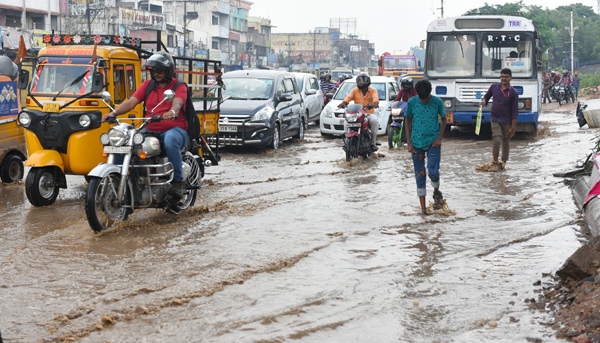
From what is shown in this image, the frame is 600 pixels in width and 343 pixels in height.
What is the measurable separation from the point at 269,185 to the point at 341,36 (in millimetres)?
132438

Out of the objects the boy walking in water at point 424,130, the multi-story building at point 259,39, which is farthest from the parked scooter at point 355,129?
the multi-story building at point 259,39

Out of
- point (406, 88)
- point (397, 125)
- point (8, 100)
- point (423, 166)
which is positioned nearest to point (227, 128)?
point (397, 125)

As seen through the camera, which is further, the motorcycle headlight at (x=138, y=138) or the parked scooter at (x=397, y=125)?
the parked scooter at (x=397, y=125)

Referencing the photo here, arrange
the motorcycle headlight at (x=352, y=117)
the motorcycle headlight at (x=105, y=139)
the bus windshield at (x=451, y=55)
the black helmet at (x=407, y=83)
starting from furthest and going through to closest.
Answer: the bus windshield at (x=451, y=55) → the black helmet at (x=407, y=83) → the motorcycle headlight at (x=352, y=117) → the motorcycle headlight at (x=105, y=139)

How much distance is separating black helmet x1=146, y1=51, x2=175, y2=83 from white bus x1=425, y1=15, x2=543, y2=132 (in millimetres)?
11116

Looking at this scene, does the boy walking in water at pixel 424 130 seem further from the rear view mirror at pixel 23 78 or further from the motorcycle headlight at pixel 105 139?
the rear view mirror at pixel 23 78

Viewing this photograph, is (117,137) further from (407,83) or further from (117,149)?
(407,83)

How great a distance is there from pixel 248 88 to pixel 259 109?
1.15m

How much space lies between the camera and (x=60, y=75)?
9438 mm

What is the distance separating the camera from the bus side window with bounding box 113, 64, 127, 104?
9.66 m

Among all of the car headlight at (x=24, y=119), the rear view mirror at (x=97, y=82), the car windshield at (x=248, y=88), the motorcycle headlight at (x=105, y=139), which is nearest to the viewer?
the motorcycle headlight at (x=105, y=139)

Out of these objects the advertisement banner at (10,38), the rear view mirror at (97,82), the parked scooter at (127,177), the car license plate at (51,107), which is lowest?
the parked scooter at (127,177)

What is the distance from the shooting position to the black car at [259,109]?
15.1 m

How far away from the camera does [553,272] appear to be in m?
5.84
